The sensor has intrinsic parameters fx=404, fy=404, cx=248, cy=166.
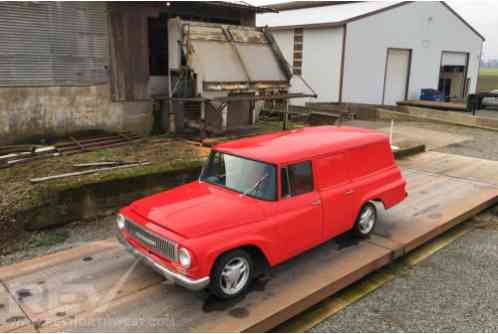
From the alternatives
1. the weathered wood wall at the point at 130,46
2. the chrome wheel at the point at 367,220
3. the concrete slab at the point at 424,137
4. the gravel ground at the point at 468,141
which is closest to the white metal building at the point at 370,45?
the gravel ground at the point at 468,141

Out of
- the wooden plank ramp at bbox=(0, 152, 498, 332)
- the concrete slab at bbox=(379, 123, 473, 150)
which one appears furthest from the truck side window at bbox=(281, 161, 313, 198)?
the concrete slab at bbox=(379, 123, 473, 150)

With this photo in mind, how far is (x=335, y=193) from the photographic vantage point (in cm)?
581

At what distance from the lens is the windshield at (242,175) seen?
5219 mm

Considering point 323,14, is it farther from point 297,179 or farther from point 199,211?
point 199,211

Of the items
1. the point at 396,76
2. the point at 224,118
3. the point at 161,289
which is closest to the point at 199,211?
the point at 161,289

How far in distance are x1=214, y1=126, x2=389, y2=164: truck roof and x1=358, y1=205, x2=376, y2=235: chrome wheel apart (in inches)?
43.1

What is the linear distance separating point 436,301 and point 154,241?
12.1 feet

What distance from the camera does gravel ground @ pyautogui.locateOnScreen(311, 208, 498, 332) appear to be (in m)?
4.77

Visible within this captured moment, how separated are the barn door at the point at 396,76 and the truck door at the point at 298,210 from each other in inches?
736

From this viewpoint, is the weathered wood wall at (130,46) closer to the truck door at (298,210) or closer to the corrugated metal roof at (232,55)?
the corrugated metal roof at (232,55)

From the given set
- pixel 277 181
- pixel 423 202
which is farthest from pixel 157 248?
pixel 423 202

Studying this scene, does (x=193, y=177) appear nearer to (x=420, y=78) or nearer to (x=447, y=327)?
(x=447, y=327)

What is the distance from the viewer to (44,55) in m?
9.85

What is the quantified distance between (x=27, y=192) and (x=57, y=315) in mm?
3152
